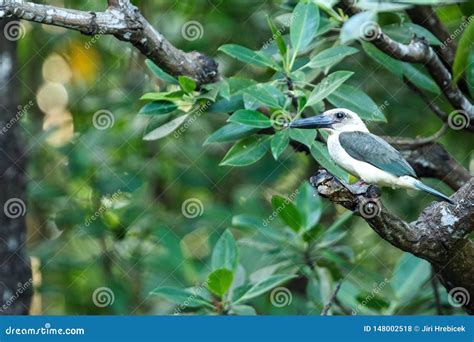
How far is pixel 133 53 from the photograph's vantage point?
3.72 m

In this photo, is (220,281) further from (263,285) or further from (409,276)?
(409,276)

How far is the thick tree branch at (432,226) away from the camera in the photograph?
2025 millimetres

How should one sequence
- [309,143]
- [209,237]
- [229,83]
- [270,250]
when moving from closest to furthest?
[309,143]
[229,83]
[270,250]
[209,237]

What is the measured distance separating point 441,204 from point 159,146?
1711mm

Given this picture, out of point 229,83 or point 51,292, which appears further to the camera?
point 51,292

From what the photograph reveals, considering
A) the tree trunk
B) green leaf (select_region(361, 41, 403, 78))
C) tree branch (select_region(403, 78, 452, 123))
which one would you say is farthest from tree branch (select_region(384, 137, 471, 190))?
the tree trunk

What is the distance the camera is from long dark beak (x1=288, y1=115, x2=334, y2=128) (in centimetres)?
246

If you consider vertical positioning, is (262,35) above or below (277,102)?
above

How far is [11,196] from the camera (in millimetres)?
3170

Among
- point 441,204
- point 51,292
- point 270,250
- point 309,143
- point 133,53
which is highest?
point 133,53

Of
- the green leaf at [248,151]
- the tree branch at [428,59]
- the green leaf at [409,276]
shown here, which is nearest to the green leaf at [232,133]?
the green leaf at [248,151]

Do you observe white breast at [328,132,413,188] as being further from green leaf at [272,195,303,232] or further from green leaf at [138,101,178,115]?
green leaf at [138,101,178,115]

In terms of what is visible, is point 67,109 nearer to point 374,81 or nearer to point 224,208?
point 224,208

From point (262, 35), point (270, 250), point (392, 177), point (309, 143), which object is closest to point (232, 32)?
point (262, 35)
